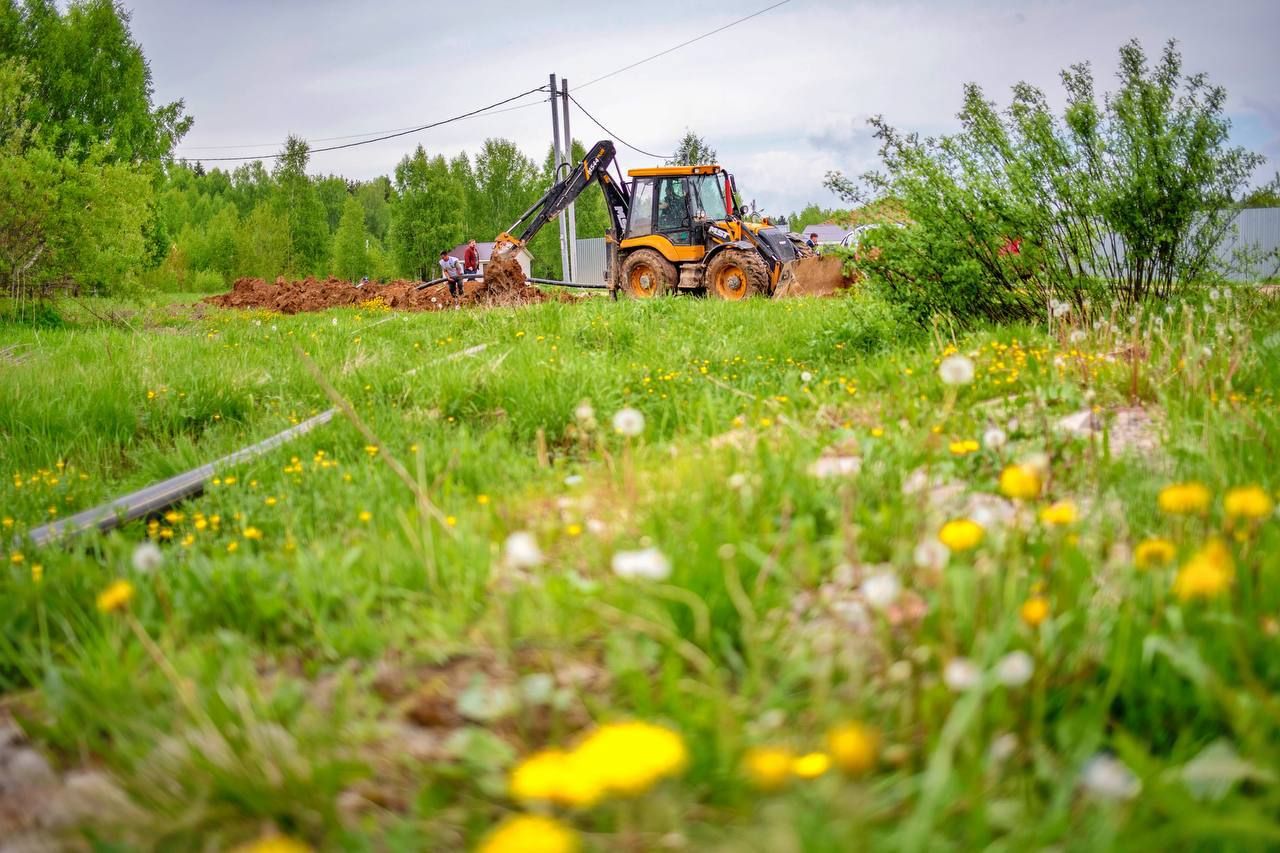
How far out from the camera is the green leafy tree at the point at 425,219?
48.9 meters

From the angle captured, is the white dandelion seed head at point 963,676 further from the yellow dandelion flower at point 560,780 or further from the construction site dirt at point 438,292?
the construction site dirt at point 438,292

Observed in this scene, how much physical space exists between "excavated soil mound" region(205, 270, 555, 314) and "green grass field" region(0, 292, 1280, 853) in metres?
12.6

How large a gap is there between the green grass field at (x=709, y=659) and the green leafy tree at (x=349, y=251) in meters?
53.6

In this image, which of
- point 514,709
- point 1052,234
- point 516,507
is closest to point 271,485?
point 516,507

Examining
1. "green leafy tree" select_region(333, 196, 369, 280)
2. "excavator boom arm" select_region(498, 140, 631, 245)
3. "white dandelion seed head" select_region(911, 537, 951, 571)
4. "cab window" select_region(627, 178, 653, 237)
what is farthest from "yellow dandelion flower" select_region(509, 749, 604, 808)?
"green leafy tree" select_region(333, 196, 369, 280)

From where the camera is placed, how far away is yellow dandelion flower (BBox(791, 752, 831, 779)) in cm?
117

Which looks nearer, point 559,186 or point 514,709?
point 514,709

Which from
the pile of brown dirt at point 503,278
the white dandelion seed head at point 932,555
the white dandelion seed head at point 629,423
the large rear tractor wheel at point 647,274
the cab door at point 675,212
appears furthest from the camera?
the cab door at point 675,212

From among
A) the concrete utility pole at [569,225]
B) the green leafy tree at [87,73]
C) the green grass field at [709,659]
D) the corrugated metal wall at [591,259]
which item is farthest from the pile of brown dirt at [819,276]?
the corrugated metal wall at [591,259]

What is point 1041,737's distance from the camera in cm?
139

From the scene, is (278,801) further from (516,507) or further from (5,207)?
(5,207)

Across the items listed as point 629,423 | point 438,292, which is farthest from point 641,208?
point 629,423

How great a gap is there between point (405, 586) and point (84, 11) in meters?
33.1

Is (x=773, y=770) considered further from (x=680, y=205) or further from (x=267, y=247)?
(x=267, y=247)
